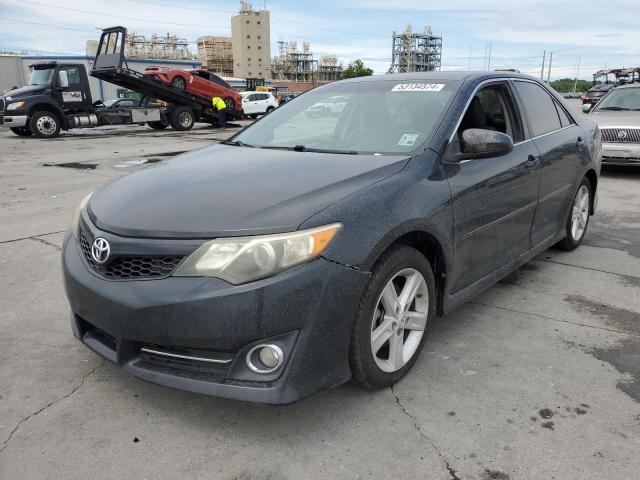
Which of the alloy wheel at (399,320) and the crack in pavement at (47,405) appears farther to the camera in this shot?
the alloy wheel at (399,320)

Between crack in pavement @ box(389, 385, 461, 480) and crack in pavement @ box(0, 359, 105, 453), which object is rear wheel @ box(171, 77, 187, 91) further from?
crack in pavement @ box(389, 385, 461, 480)

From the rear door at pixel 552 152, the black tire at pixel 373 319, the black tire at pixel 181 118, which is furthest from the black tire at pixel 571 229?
the black tire at pixel 181 118

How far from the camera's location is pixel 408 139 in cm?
311

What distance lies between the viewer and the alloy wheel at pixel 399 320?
2590 mm

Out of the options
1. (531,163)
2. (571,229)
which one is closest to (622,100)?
(571,229)

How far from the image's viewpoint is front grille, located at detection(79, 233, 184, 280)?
2.23 m

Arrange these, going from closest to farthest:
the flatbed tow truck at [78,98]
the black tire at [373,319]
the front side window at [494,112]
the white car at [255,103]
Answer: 1. the black tire at [373,319]
2. the front side window at [494,112]
3. the flatbed tow truck at [78,98]
4. the white car at [255,103]

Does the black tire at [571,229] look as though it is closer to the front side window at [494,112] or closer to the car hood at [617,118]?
the front side window at [494,112]

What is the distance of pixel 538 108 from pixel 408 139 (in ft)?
5.43

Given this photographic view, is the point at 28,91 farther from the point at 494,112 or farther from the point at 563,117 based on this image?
the point at 494,112

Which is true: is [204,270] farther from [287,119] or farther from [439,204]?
[287,119]

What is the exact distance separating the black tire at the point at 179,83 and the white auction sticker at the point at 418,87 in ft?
65.3

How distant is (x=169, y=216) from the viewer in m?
2.39

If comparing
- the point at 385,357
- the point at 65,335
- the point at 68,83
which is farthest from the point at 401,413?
the point at 68,83
